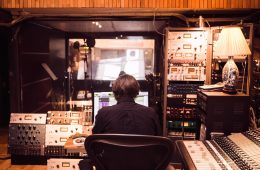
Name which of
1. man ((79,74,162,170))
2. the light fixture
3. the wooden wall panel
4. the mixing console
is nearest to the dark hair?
man ((79,74,162,170))

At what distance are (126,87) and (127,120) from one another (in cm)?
33

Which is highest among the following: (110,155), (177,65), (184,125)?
(177,65)

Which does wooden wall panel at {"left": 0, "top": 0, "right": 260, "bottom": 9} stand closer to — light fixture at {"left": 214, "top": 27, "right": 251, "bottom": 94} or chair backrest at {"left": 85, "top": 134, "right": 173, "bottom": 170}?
light fixture at {"left": 214, "top": 27, "right": 251, "bottom": 94}

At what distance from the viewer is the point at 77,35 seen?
25.9 ft

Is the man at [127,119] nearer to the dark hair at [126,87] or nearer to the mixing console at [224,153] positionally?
the dark hair at [126,87]

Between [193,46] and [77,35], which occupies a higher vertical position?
[77,35]

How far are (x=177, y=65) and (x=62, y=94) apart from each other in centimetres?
417

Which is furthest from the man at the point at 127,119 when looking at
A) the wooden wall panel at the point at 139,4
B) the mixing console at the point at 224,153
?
the wooden wall panel at the point at 139,4

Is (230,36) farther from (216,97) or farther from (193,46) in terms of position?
(193,46)

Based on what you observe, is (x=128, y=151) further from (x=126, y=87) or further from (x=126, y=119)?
(x=126, y=87)

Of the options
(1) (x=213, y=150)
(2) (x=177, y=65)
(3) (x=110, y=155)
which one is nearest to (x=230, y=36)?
(1) (x=213, y=150)

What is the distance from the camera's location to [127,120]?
6.43ft

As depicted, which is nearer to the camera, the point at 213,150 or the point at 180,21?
the point at 213,150

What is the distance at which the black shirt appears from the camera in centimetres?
195
